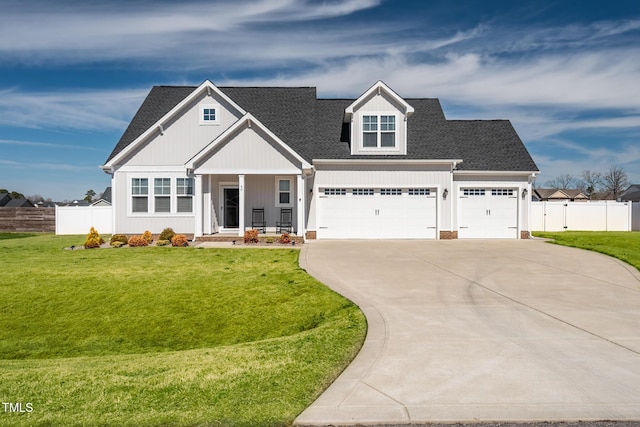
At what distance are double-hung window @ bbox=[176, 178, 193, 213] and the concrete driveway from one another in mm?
10239

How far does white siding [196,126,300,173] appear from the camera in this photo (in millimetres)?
18922

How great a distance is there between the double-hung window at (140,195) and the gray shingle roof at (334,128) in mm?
1769

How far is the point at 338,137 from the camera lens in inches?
852

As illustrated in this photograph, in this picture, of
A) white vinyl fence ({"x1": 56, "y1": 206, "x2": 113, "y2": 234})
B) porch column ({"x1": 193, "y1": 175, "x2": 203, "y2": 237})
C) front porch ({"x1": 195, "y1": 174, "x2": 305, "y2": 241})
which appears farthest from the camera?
white vinyl fence ({"x1": 56, "y1": 206, "x2": 113, "y2": 234})

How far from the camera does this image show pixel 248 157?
Answer: 747 inches

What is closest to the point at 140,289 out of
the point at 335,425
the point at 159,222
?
the point at 335,425

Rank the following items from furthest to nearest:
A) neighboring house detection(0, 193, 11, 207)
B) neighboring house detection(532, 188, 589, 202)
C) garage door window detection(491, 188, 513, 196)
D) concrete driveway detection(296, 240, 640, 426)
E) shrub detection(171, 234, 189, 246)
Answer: neighboring house detection(532, 188, 589, 202), neighboring house detection(0, 193, 11, 207), garage door window detection(491, 188, 513, 196), shrub detection(171, 234, 189, 246), concrete driveway detection(296, 240, 640, 426)

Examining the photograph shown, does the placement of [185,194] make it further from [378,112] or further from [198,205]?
[378,112]

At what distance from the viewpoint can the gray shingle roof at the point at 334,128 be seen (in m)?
20.9

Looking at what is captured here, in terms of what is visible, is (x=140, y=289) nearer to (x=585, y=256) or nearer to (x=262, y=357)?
(x=262, y=357)

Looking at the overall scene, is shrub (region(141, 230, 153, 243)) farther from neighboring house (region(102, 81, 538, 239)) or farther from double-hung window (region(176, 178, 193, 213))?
double-hung window (region(176, 178, 193, 213))

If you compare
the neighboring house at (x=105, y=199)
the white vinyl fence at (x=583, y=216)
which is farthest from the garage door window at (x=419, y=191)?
the neighboring house at (x=105, y=199)

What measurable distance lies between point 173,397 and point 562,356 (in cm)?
465

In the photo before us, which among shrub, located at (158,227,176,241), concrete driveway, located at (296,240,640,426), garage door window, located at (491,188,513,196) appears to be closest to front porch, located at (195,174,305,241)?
shrub, located at (158,227,176,241)
